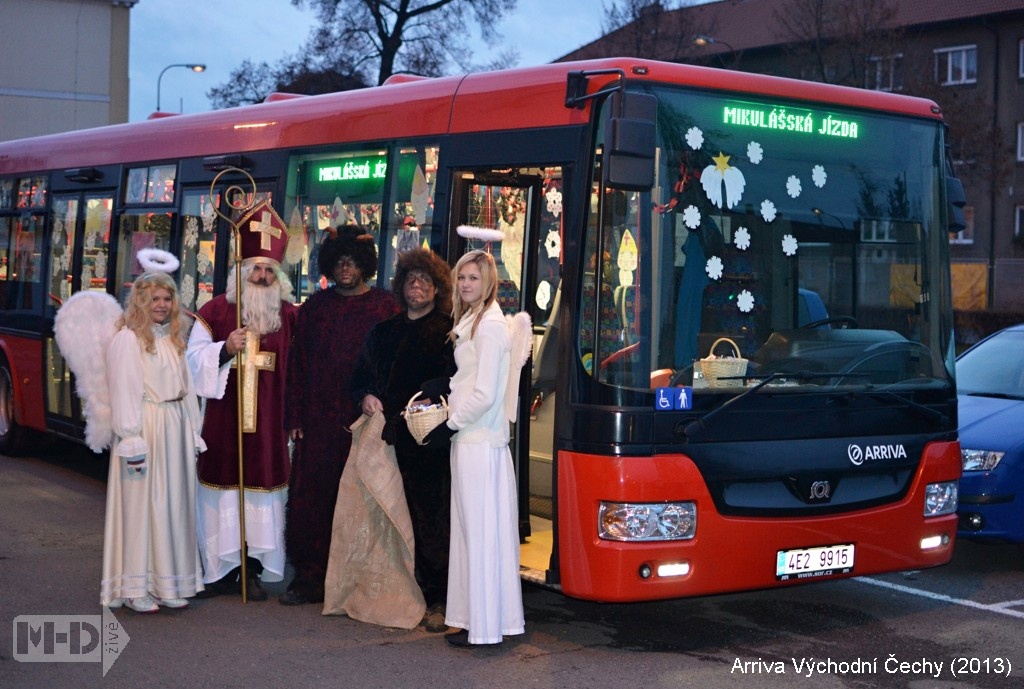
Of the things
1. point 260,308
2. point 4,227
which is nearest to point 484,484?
point 260,308

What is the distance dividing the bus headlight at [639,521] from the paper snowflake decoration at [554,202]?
1.71 metres

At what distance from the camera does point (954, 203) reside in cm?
769

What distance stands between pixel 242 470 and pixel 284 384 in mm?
542

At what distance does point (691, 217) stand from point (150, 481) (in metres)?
3.22

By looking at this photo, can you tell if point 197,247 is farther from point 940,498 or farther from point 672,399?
point 940,498

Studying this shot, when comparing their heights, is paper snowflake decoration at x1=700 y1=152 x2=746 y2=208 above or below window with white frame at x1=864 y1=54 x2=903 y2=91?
below

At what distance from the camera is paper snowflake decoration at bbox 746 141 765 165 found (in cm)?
684

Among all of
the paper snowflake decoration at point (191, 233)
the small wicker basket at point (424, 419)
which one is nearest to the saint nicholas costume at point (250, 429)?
the small wicker basket at point (424, 419)

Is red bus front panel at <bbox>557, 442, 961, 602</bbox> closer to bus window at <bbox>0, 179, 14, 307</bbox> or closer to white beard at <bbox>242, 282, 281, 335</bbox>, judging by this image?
white beard at <bbox>242, 282, 281, 335</bbox>

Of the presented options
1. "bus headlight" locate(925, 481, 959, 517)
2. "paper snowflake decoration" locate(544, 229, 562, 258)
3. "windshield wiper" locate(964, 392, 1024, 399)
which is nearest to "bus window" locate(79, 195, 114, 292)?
"paper snowflake decoration" locate(544, 229, 562, 258)

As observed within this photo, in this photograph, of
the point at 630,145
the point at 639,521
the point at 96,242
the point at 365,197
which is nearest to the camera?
the point at 630,145

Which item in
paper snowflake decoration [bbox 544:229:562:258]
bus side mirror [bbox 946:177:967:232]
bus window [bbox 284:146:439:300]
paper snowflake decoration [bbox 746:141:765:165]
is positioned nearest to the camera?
paper snowflake decoration [bbox 746:141:765:165]

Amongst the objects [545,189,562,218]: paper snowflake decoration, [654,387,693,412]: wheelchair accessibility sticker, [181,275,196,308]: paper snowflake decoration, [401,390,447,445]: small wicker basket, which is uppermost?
[545,189,562,218]: paper snowflake decoration

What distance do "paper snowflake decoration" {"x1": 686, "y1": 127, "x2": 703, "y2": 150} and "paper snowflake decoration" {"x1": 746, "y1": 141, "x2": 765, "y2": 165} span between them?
0.94 ft
